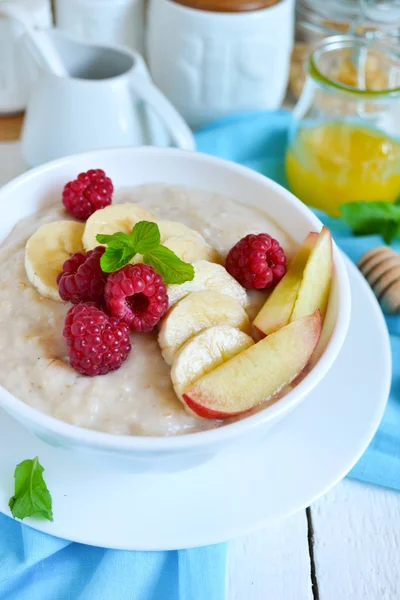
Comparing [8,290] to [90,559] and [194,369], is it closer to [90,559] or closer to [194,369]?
[194,369]

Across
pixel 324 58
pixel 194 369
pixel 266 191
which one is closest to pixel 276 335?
pixel 194 369

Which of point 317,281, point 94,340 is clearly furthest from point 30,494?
point 317,281

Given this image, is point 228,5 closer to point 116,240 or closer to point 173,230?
point 173,230

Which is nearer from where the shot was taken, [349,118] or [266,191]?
[266,191]

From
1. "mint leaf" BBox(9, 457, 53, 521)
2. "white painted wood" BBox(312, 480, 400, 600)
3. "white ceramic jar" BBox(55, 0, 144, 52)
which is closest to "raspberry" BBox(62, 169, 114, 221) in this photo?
"mint leaf" BBox(9, 457, 53, 521)

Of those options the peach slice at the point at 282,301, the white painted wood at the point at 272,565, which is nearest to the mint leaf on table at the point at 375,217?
the peach slice at the point at 282,301

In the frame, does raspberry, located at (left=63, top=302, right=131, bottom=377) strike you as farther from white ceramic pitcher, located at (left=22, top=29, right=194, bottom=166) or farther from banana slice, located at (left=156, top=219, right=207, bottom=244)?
white ceramic pitcher, located at (left=22, top=29, right=194, bottom=166)
